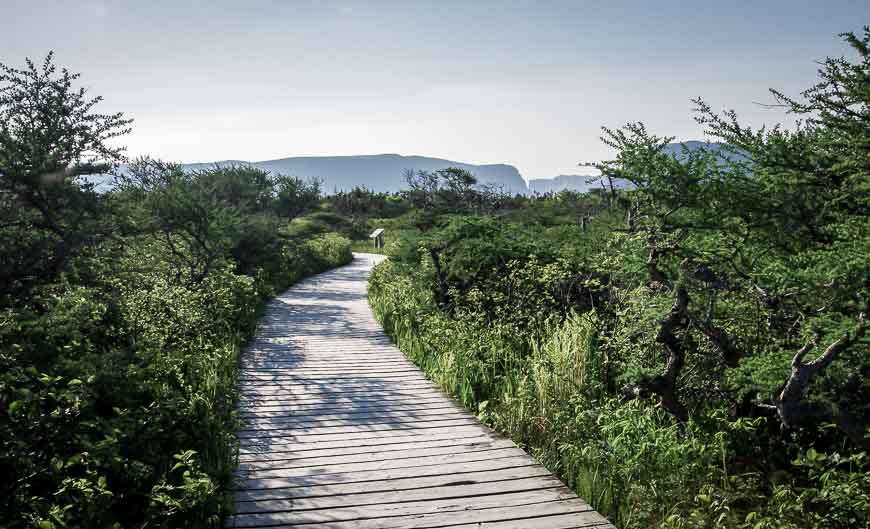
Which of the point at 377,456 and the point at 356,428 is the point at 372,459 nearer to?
the point at 377,456

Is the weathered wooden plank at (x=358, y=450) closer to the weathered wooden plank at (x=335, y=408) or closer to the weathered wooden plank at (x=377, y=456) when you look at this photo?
the weathered wooden plank at (x=377, y=456)

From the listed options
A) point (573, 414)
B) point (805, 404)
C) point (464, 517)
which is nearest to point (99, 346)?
point (464, 517)

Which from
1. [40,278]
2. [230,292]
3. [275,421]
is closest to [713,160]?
[275,421]

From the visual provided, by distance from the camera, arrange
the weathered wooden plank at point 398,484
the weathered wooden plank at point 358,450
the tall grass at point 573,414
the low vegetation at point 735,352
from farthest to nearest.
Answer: the weathered wooden plank at point 358,450 < the weathered wooden plank at point 398,484 < the tall grass at point 573,414 < the low vegetation at point 735,352

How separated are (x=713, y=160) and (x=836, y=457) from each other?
81.9 inches

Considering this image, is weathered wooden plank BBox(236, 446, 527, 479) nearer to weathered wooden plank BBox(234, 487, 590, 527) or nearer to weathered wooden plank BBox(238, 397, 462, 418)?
weathered wooden plank BBox(234, 487, 590, 527)

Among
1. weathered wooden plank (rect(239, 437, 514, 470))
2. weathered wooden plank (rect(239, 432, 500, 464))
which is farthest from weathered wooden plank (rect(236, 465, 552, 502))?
weathered wooden plank (rect(239, 432, 500, 464))

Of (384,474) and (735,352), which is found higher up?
(735,352)

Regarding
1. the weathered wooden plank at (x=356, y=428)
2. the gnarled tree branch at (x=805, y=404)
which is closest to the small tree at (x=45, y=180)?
the weathered wooden plank at (x=356, y=428)

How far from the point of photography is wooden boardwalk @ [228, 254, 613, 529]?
399 centimetres

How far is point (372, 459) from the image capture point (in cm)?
500

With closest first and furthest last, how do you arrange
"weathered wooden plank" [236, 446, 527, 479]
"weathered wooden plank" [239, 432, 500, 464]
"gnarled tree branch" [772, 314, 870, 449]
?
"gnarled tree branch" [772, 314, 870, 449] < "weathered wooden plank" [236, 446, 527, 479] < "weathered wooden plank" [239, 432, 500, 464]

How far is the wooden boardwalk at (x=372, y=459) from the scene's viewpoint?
13.1 ft

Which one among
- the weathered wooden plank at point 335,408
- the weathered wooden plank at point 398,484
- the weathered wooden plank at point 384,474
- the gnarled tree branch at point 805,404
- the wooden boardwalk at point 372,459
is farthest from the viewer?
the weathered wooden plank at point 335,408
